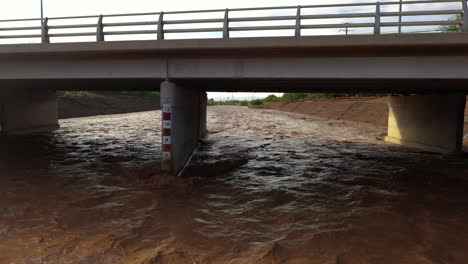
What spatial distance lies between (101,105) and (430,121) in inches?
1747

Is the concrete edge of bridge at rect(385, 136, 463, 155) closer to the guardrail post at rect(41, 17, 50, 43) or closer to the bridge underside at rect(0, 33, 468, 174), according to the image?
the bridge underside at rect(0, 33, 468, 174)

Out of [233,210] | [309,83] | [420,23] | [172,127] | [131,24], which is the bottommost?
[233,210]

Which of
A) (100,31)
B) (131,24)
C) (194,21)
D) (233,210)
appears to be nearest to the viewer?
(233,210)

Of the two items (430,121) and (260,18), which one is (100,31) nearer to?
(260,18)

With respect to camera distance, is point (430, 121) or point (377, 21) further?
point (430, 121)

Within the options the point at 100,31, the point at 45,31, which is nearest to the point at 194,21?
the point at 100,31

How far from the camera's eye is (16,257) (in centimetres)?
570

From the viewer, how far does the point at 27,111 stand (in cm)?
Result: 2412

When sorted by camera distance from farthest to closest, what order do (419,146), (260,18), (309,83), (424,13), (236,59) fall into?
(419,146) < (309,83) < (236,59) < (260,18) < (424,13)

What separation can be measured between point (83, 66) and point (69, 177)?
4219 millimetres

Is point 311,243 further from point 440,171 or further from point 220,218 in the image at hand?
point 440,171

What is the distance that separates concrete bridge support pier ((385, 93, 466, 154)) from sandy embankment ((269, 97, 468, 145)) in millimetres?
13880

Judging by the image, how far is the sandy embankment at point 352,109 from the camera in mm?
39375

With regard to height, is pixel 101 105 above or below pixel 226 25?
below
